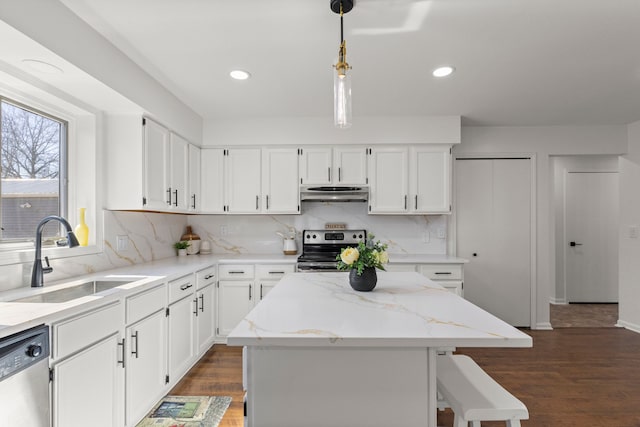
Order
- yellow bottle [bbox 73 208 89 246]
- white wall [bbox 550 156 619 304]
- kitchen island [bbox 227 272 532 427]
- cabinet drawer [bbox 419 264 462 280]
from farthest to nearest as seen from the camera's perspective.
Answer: white wall [bbox 550 156 619 304]
cabinet drawer [bbox 419 264 462 280]
yellow bottle [bbox 73 208 89 246]
kitchen island [bbox 227 272 532 427]

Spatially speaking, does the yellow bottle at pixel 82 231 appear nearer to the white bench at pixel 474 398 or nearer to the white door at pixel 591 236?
the white bench at pixel 474 398

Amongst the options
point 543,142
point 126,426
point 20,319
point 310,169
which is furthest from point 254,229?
point 543,142

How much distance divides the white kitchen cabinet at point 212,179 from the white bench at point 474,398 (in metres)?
2.82

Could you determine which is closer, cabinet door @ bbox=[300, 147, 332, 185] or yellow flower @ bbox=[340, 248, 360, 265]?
yellow flower @ bbox=[340, 248, 360, 265]

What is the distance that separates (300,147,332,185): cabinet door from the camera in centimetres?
365

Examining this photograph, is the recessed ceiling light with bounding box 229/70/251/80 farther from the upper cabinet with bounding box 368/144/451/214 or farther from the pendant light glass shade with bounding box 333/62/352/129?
the upper cabinet with bounding box 368/144/451/214

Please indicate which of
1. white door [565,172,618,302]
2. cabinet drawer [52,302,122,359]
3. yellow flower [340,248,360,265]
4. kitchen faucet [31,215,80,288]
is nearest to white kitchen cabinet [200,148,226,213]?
kitchen faucet [31,215,80,288]

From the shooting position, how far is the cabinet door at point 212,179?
3719mm

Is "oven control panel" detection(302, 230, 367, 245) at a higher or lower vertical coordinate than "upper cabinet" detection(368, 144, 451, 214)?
lower

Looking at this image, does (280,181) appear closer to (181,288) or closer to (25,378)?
(181,288)

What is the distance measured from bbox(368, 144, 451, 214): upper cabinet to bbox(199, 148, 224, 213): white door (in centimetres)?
165

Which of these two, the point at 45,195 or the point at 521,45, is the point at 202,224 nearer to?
the point at 45,195

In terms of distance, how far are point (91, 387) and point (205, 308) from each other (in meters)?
1.49

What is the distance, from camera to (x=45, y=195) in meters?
2.28
